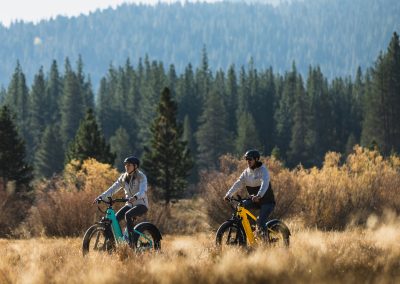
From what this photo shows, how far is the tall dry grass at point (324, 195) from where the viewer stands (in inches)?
770

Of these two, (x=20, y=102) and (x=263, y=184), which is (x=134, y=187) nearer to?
(x=263, y=184)

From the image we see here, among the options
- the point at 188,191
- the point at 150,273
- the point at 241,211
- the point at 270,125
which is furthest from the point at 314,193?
the point at 270,125

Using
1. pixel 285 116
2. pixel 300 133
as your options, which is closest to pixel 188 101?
pixel 285 116

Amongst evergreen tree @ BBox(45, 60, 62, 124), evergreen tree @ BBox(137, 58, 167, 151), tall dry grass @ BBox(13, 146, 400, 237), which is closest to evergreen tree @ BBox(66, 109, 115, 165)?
tall dry grass @ BBox(13, 146, 400, 237)

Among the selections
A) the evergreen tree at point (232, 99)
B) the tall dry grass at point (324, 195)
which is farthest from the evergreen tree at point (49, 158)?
the tall dry grass at point (324, 195)

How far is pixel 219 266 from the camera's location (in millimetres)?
8812

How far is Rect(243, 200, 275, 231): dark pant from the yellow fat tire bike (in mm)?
82

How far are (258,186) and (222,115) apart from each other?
288 ft

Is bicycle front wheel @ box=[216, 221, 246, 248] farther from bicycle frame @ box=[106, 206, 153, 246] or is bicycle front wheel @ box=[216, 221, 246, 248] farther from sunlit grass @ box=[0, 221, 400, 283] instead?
bicycle frame @ box=[106, 206, 153, 246]

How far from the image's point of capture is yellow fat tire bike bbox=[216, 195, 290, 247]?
10727 millimetres

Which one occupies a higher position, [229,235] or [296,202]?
[229,235]

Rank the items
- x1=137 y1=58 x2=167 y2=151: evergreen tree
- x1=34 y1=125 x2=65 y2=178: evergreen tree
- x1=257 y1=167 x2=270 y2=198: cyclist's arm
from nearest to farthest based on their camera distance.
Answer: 1. x1=257 y1=167 x2=270 y2=198: cyclist's arm
2. x1=34 y1=125 x2=65 y2=178: evergreen tree
3. x1=137 y1=58 x2=167 y2=151: evergreen tree

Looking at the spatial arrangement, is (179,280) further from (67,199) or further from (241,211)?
(67,199)

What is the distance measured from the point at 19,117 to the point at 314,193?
10366 centimetres
